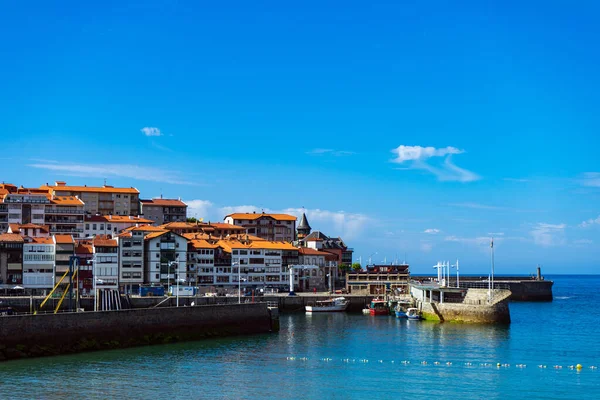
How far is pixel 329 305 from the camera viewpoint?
394 feet

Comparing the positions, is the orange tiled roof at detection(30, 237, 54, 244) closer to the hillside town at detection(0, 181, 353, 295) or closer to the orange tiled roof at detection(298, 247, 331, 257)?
the hillside town at detection(0, 181, 353, 295)

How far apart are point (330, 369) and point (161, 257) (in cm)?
7094

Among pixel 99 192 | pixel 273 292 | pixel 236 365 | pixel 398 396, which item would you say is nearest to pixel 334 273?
pixel 273 292

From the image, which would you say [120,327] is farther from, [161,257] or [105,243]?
[161,257]

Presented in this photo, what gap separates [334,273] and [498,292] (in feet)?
211

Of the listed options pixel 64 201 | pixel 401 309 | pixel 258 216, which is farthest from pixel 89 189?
pixel 401 309

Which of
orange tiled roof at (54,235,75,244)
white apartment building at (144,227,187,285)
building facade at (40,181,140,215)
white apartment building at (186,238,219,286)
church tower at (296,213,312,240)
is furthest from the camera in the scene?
church tower at (296,213,312,240)

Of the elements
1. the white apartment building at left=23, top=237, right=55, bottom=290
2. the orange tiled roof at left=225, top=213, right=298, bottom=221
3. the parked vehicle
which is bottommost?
the parked vehicle

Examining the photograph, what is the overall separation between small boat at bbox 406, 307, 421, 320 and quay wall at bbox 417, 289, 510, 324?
1.06m

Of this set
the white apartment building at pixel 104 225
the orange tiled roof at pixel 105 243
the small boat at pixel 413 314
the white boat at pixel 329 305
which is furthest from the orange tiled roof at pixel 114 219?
the small boat at pixel 413 314

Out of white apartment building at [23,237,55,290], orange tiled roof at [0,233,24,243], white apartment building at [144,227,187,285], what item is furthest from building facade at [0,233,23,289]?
white apartment building at [144,227,187,285]

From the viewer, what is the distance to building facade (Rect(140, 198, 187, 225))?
170m

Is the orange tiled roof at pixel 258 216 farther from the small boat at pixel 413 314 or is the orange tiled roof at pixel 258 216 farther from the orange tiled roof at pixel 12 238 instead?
the small boat at pixel 413 314

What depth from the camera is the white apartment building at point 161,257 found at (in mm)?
121812
